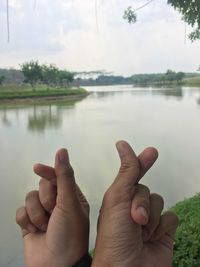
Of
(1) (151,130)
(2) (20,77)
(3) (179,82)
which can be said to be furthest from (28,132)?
(3) (179,82)

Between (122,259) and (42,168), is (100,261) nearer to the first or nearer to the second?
(122,259)

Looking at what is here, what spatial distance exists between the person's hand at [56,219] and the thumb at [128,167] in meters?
0.10

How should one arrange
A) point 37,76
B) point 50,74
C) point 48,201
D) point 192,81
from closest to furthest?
point 48,201
point 37,76
point 50,74
point 192,81

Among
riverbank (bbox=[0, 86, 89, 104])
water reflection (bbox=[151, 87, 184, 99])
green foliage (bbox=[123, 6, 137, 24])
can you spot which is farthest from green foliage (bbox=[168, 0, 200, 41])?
water reflection (bbox=[151, 87, 184, 99])

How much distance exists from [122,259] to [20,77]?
142 feet

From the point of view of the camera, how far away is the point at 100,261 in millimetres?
700

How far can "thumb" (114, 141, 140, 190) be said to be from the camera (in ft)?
2.27

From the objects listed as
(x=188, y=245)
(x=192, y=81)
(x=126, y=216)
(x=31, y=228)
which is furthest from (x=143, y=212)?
(x=192, y=81)

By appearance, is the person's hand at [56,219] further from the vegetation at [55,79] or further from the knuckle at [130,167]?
the vegetation at [55,79]

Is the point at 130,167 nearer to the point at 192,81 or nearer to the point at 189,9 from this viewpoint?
the point at 189,9

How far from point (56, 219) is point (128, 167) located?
0.60 ft

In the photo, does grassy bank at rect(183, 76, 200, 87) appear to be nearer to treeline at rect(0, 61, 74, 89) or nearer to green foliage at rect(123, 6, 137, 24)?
treeline at rect(0, 61, 74, 89)

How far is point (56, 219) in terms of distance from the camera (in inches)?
29.6

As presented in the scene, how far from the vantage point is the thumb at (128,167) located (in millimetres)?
692
